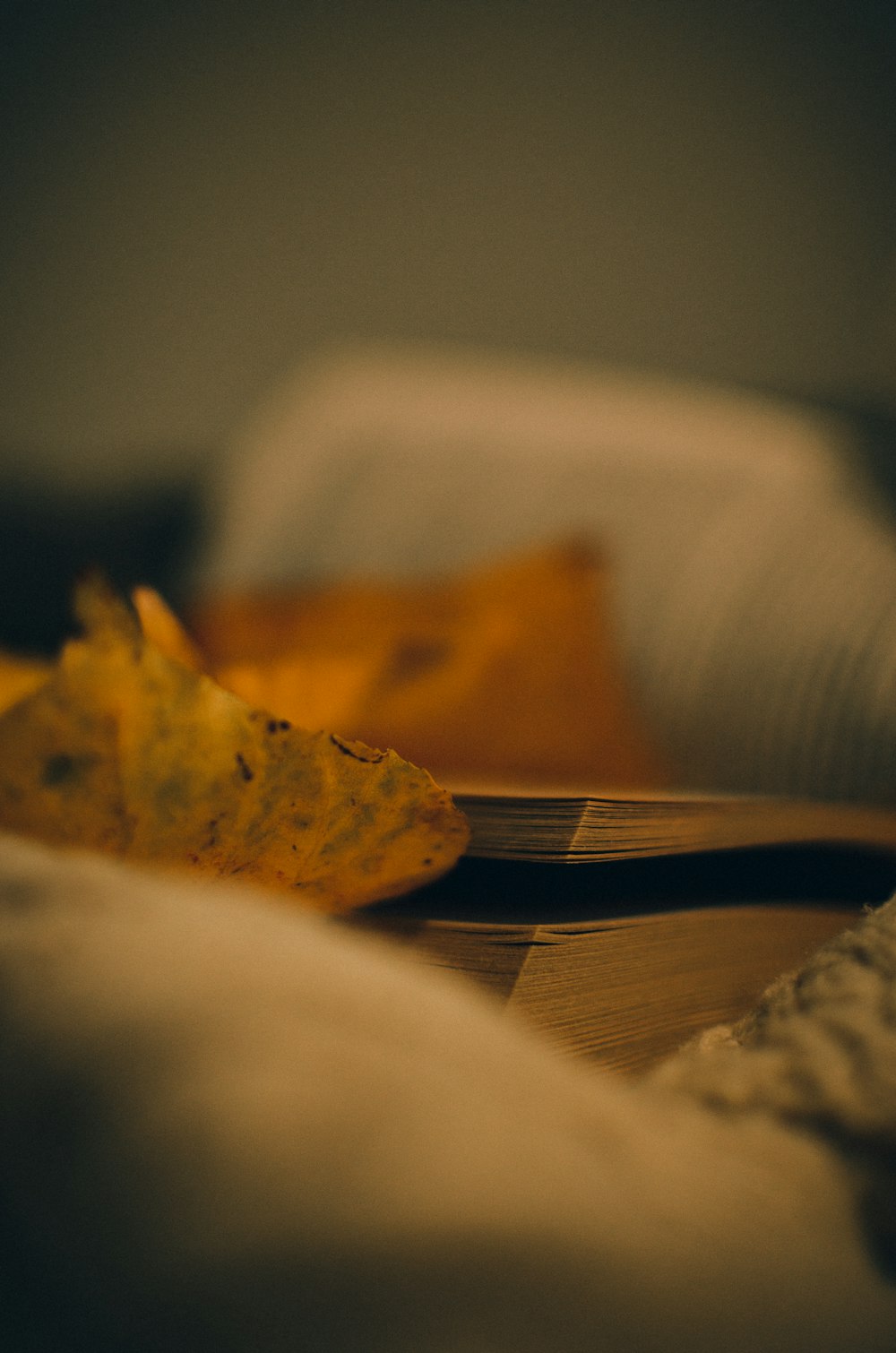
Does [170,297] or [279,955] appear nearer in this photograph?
[279,955]

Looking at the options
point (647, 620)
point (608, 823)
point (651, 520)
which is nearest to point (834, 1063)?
point (608, 823)

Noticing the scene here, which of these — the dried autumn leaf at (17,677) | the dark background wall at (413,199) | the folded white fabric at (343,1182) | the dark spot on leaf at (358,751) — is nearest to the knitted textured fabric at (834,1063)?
the folded white fabric at (343,1182)

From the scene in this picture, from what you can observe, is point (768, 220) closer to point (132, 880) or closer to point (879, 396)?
point (879, 396)

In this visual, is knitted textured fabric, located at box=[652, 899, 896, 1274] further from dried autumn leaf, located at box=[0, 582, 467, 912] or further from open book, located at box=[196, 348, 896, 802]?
Result: open book, located at box=[196, 348, 896, 802]

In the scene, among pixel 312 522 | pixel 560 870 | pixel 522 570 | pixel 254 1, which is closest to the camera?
pixel 560 870

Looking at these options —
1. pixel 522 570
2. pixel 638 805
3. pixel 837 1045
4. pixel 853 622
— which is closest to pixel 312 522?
pixel 522 570
